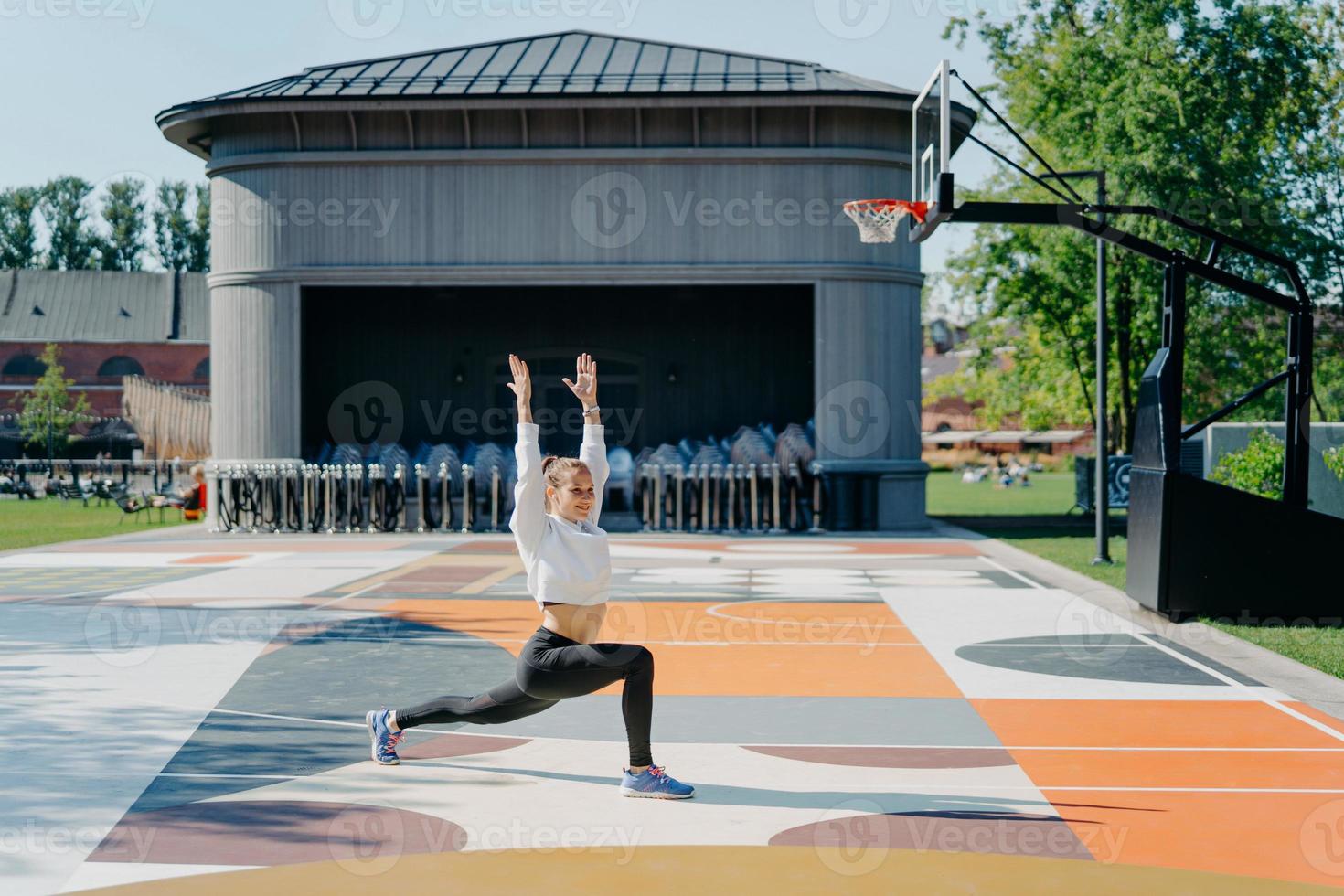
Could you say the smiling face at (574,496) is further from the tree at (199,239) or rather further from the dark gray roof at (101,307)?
the tree at (199,239)

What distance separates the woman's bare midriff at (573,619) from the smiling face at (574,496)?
0.41 metres

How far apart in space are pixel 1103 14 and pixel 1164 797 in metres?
33.2

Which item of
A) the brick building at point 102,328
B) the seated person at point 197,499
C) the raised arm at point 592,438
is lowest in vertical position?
the seated person at point 197,499

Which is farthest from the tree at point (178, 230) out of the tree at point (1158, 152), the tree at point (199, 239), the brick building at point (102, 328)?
the tree at point (1158, 152)

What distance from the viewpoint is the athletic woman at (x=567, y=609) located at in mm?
6594

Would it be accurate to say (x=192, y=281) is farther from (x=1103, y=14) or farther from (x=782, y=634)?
(x=782, y=634)

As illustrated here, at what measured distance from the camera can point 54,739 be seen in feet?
26.4

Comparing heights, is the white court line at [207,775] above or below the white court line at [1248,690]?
above

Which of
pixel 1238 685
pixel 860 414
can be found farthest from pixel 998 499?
pixel 1238 685

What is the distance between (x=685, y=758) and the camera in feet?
25.4

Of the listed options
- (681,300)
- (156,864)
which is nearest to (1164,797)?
(156,864)

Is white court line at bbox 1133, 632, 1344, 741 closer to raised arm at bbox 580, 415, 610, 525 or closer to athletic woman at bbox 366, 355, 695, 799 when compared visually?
athletic woman at bbox 366, 355, 695, 799

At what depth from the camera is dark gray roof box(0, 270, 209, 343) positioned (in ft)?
275

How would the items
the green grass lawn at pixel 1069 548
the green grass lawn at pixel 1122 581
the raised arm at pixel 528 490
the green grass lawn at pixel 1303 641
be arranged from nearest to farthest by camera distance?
the raised arm at pixel 528 490, the green grass lawn at pixel 1303 641, the green grass lawn at pixel 1122 581, the green grass lawn at pixel 1069 548
